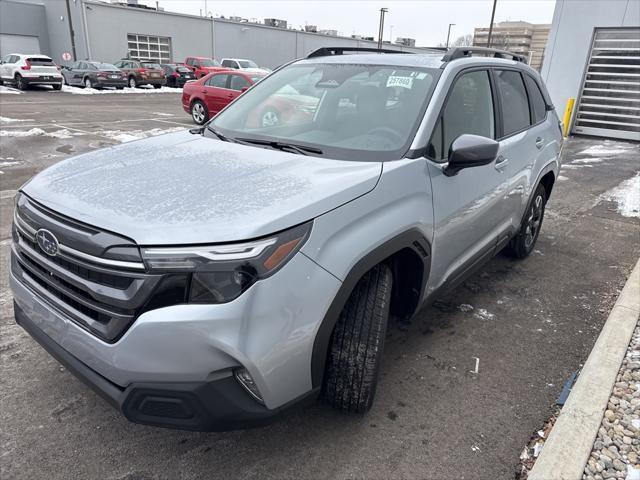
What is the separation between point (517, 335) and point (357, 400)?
1646 mm

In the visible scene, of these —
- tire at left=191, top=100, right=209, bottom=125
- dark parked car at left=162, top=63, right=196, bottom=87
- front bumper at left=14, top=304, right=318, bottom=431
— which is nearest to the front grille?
front bumper at left=14, top=304, right=318, bottom=431

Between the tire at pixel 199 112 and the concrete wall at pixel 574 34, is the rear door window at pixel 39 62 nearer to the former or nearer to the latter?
the tire at pixel 199 112

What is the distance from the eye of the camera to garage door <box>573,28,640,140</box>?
13195 mm

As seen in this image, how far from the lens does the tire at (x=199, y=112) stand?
1363 cm

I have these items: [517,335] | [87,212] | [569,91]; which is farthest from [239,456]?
[569,91]

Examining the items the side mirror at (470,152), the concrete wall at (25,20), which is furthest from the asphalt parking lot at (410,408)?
the concrete wall at (25,20)

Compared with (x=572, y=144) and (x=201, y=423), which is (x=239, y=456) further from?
(x=572, y=144)

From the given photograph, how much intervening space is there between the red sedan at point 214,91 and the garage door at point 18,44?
3450 cm

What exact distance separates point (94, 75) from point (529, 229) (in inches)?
1083

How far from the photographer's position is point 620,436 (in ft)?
7.74

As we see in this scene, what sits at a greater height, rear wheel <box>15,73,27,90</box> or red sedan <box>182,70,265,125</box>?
red sedan <box>182,70,265,125</box>

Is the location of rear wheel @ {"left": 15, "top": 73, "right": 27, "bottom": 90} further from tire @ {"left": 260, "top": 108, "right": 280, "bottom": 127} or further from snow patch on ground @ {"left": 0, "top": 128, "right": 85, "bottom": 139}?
tire @ {"left": 260, "top": 108, "right": 280, "bottom": 127}

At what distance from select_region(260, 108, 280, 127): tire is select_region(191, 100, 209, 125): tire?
10878 millimetres

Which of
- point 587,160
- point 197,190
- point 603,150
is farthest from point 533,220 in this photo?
point 603,150
